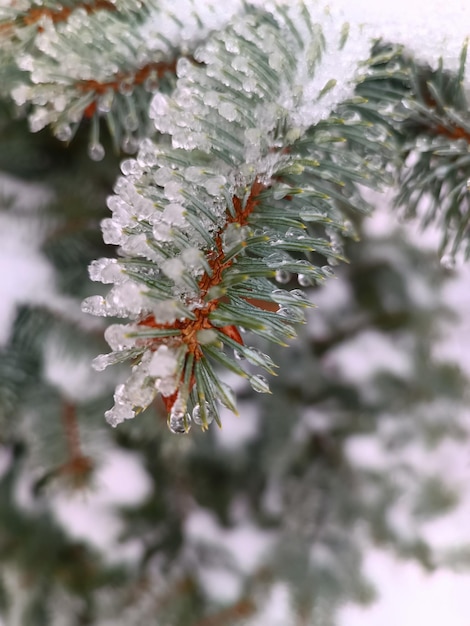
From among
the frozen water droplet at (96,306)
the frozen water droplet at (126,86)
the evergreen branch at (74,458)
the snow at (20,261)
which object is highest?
the frozen water droplet at (126,86)

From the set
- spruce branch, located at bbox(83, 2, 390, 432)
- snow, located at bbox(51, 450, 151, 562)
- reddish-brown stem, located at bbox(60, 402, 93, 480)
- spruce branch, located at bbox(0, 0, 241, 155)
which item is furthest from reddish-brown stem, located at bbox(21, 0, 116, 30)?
snow, located at bbox(51, 450, 151, 562)

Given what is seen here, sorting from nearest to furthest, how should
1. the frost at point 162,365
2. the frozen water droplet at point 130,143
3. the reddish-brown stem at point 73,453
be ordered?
the frost at point 162,365 < the frozen water droplet at point 130,143 < the reddish-brown stem at point 73,453

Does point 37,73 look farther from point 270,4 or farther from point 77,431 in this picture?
point 77,431

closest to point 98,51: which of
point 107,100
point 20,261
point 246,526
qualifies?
point 107,100

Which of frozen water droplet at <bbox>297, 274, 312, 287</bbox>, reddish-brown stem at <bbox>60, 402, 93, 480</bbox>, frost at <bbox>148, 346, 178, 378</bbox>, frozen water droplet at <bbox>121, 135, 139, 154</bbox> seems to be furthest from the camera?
reddish-brown stem at <bbox>60, 402, 93, 480</bbox>

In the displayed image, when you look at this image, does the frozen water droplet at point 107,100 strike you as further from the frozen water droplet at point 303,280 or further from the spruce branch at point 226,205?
the frozen water droplet at point 303,280

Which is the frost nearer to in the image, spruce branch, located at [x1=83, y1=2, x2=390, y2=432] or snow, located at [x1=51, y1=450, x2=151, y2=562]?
spruce branch, located at [x1=83, y1=2, x2=390, y2=432]

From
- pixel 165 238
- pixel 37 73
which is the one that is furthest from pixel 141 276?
pixel 37 73

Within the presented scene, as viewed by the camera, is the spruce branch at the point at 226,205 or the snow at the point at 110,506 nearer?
the spruce branch at the point at 226,205

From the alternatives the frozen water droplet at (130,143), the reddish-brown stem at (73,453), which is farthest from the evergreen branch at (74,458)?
the frozen water droplet at (130,143)
